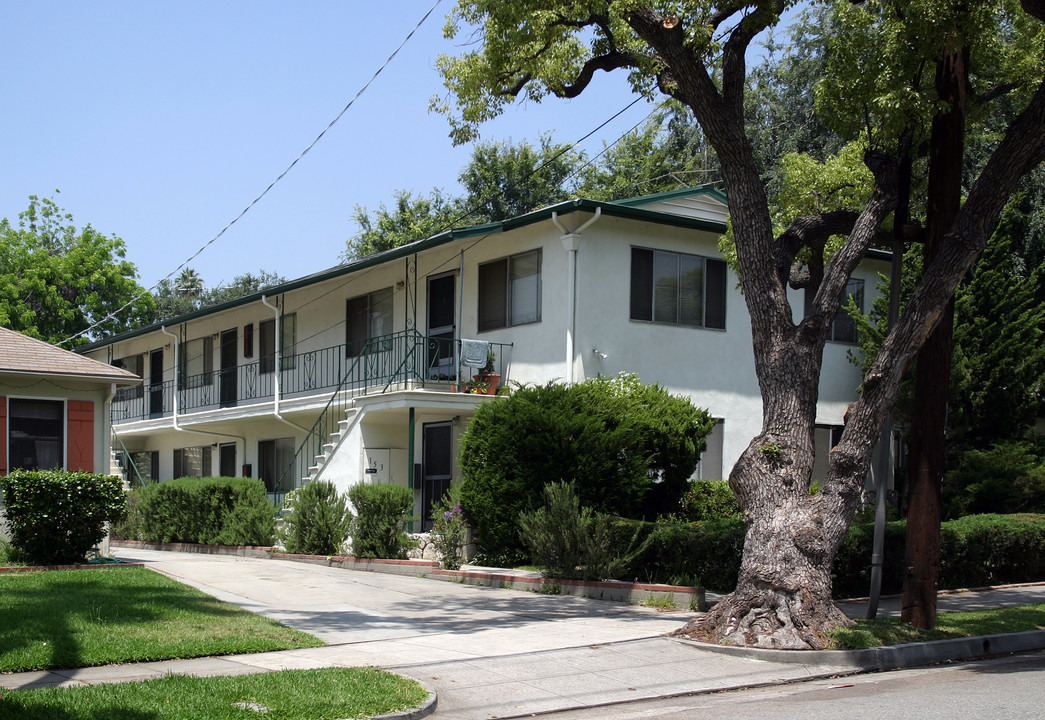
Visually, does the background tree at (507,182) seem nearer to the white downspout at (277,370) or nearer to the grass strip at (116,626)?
the white downspout at (277,370)

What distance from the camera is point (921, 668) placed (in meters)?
9.88

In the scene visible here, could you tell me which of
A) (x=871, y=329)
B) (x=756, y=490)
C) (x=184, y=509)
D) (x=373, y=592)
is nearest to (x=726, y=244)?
(x=871, y=329)

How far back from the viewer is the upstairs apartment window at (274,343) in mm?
26844

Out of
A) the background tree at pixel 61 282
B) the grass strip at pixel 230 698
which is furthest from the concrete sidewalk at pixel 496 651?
the background tree at pixel 61 282

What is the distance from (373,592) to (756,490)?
233 inches

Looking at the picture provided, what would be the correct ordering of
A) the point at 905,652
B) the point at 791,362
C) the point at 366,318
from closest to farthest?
the point at 905,652 → the point at 791,362 → the point at 366,318

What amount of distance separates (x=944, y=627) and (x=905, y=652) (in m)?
1.39

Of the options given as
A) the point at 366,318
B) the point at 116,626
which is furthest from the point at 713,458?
the point at 116,626

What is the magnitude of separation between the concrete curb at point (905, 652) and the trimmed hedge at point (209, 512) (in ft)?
38.7

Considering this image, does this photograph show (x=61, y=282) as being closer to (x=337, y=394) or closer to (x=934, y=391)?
(x=337, y=394)

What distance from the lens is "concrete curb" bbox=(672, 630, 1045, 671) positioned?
9617mm

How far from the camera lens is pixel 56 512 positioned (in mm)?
15023

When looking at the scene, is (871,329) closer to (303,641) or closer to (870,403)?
(870,403)

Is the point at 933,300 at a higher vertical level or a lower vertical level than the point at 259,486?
higher
